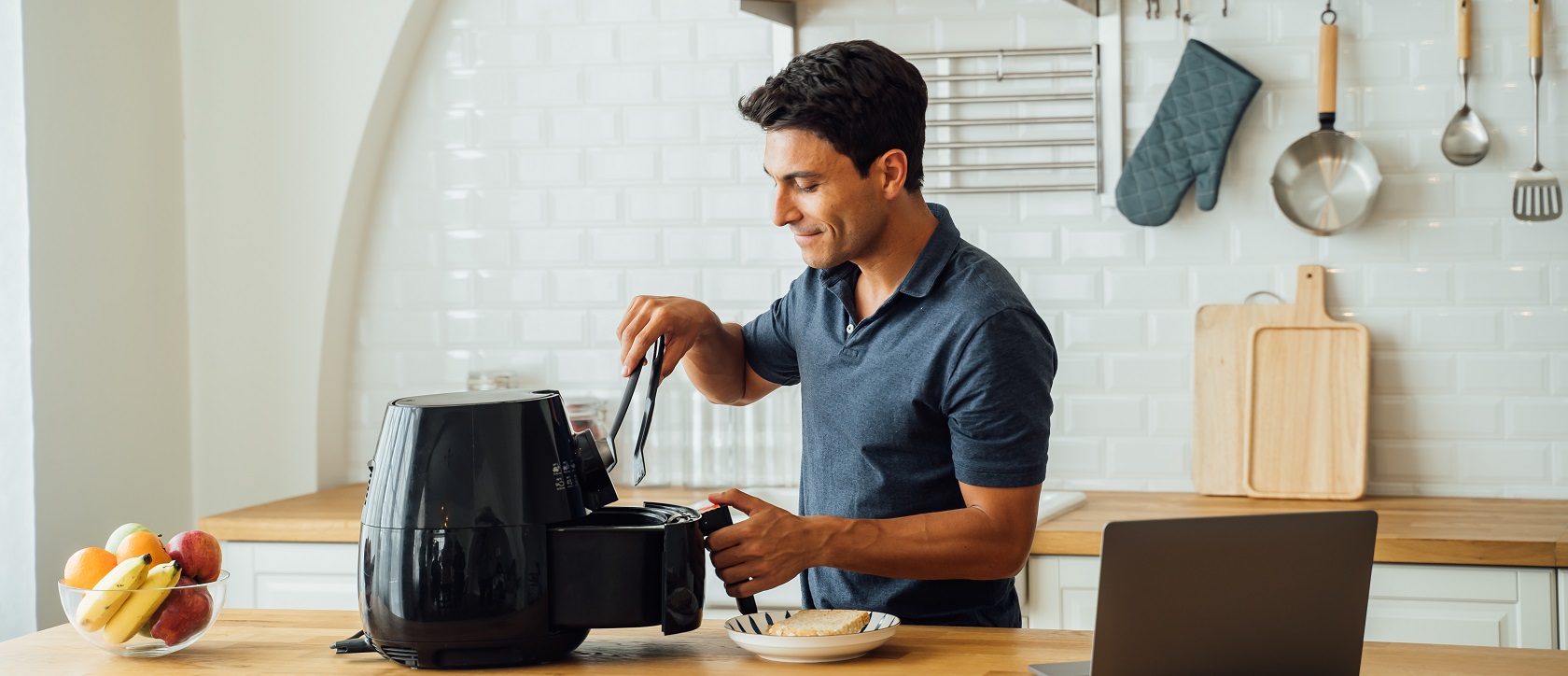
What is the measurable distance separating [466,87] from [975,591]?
214cm

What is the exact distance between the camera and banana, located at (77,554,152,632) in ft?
5.23

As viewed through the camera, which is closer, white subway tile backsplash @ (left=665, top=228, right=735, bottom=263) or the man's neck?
the man's neck

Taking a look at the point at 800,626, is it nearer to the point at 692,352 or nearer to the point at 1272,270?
the point at 692,352

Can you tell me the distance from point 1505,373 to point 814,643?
82.6 inches

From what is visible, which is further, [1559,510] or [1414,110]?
[1414,110]

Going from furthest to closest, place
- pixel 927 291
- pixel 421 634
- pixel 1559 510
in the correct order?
pixel 1559 510 < pixel 927 291 < pixel 421 634

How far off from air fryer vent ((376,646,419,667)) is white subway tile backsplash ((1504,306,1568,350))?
2437 millimetres

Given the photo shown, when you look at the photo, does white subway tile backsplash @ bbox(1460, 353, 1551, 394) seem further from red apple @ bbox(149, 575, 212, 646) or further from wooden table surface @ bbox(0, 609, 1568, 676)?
red apple @ bbox(149, 575, 212, 646)

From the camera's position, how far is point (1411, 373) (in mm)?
3008

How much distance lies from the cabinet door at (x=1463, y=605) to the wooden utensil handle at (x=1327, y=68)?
3.25 ft

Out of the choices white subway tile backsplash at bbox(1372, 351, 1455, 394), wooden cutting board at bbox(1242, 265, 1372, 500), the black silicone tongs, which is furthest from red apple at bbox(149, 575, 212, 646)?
white subway tile backsplash at bbox(1372, 351, 1455, 394)

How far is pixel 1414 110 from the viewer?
298cm

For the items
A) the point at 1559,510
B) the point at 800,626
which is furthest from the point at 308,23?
the point at 1559,510

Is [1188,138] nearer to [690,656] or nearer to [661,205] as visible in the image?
[661,205]
